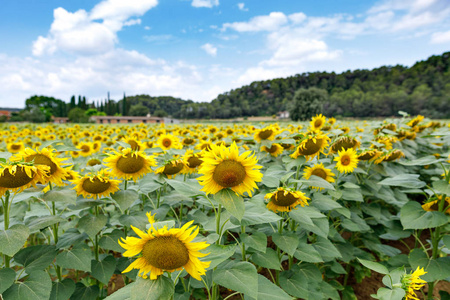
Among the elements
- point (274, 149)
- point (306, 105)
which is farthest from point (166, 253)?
point (306, 105)

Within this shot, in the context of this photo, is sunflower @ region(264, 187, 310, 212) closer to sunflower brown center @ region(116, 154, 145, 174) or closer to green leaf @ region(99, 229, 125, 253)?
sunflower brown center @ region(116, 154, 145, 174)

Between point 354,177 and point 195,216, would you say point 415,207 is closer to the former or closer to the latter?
point 354,177

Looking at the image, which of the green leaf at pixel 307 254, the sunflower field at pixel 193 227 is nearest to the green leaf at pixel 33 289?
the sunflower field at pixel 193 227

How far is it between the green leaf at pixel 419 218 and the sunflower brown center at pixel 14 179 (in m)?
2.86

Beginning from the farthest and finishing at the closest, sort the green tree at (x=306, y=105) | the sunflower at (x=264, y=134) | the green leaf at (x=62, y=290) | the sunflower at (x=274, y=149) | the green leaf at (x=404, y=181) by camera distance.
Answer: the green tree at (x=306, y=105) → the sunflower at (x=274, y=149) → the sunflower at (x=264, y=134) → the green leaf at (x=404, y=181) → the green leaf at (x=62, y=290)

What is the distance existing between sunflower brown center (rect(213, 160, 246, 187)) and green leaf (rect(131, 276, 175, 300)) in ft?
1.97

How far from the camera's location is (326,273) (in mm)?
2998

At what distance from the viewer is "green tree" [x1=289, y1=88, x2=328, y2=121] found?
46.0 metres

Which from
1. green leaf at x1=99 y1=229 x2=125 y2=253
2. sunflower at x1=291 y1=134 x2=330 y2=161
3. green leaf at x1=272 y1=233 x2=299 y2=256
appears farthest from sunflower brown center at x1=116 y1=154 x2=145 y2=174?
sunflower at x1=291 y1=134 x2=330 y2=161

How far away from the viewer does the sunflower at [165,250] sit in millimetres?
1129

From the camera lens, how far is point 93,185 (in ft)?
6.27

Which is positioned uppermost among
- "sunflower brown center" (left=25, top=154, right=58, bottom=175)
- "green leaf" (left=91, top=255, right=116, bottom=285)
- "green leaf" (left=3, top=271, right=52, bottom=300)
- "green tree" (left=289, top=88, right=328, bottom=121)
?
Answer: "green tree" (left=289, top=88, right=328, bottom=121)

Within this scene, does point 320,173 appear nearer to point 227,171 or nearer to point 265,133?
point 265,133

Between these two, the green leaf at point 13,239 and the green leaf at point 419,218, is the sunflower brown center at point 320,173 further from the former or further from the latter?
the green leaf at point 13,239
